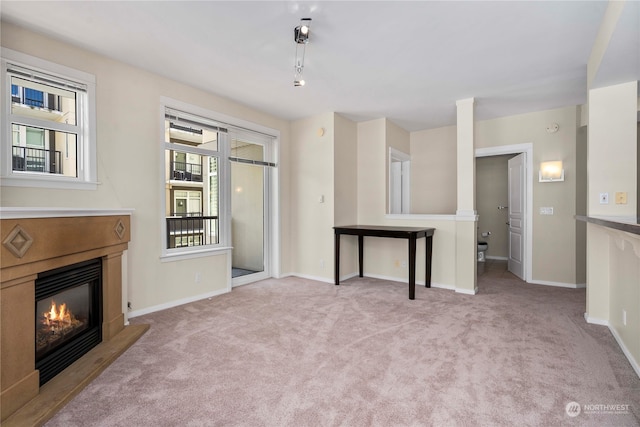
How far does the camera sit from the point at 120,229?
2.71 metres

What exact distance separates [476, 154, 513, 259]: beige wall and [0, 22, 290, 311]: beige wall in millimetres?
5825

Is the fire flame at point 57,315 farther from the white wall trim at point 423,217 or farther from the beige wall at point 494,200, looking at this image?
the beige wall at point 494,200

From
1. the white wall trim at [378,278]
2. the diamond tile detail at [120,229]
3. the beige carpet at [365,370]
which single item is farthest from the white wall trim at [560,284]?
the diamond tile detail at [120,229]

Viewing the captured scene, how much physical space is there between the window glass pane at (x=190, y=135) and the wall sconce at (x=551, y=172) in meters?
4.61

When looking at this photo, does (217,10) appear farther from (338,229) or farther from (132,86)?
(338,229)

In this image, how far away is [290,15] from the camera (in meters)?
2.24

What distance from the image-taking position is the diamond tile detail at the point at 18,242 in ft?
5.36

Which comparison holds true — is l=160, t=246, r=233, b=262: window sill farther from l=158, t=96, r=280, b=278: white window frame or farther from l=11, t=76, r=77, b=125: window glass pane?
l=11, t=76, r=77, b=125: window glass pane

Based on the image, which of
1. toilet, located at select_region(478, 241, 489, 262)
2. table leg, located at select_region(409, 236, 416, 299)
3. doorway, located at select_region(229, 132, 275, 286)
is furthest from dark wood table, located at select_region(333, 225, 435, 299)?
toilet, located at select_region(478, 241, 489, 262)

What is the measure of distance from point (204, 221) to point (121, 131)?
4.42ft

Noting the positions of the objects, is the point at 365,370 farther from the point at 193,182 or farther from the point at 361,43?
the point at 193,182

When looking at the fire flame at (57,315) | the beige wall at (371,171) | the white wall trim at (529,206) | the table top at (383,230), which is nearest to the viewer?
the fire flame at (57,315)

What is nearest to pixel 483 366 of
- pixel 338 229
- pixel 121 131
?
pixel 338 229

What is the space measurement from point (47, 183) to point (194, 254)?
1.56m
